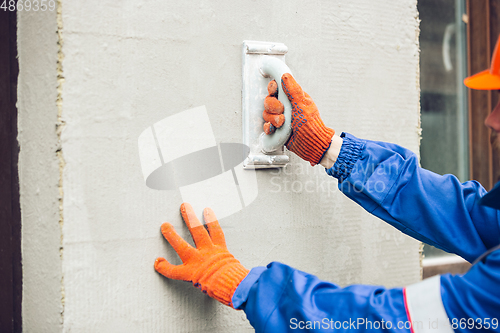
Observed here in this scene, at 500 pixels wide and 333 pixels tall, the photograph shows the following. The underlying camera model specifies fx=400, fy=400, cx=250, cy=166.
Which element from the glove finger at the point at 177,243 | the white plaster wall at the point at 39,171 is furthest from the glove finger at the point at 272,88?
the white plaster wall at the point at 39,171

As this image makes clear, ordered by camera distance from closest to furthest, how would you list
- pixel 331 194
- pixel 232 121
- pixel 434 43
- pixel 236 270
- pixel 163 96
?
pixel 236 270 < pixel 163 96 < pixel 232 121 < pixel 331 194 < pixel 434 43

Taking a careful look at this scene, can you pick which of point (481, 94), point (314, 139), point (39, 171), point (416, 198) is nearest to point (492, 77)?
point (416, 198)

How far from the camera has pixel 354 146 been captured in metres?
1.31

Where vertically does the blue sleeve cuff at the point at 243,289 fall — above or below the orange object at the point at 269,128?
below

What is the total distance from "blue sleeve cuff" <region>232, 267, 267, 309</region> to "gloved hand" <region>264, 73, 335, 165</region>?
449 millimetres

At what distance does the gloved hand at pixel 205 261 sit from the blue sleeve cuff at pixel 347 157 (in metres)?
0.43

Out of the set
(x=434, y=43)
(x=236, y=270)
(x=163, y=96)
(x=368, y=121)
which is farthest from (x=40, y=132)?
(x=434, y=43)

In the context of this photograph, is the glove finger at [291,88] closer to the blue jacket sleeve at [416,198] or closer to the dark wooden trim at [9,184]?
the blue jacket sleeve at [416,198]

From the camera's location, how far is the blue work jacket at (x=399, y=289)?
2.97 ft

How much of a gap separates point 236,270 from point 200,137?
18.2 inches

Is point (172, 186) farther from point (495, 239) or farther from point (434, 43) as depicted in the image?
point (434, 43)

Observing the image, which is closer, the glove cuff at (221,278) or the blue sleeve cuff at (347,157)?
the glove cuff at (221,278)

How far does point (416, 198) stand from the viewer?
1.27 m

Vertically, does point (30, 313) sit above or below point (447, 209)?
below
